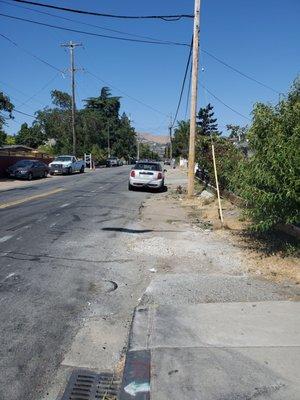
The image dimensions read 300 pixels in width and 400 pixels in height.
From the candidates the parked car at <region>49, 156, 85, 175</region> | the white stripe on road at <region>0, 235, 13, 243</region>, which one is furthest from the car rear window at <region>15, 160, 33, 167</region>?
the white stripe on road at <region>0, 235, 13, 243</region>

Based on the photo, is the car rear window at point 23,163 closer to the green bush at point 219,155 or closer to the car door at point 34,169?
the car door at point 34,169

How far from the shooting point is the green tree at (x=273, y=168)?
8016 mm

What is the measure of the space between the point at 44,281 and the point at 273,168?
3.96m

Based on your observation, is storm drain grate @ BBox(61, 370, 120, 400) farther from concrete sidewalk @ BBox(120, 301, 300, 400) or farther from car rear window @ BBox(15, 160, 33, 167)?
car rear window @ BBox(15, 160, 33, 167)

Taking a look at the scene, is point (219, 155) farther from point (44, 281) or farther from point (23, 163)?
point (23, 163)

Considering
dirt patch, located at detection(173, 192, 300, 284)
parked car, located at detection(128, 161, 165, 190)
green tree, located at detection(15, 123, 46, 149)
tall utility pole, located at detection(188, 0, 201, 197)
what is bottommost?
green tree, located at detection(15, 123, 46, 149)

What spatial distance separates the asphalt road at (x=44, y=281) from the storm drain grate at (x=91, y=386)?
0.22m

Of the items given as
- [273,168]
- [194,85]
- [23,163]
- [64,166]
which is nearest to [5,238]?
[273,168]

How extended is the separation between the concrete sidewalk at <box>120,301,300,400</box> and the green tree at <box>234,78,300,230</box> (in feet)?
7.71

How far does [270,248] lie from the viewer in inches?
370

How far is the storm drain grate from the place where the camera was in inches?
169

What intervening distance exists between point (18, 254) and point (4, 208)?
25.3 ft

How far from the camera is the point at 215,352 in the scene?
4887 mm

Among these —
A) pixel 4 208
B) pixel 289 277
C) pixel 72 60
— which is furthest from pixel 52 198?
pixel 72 60
